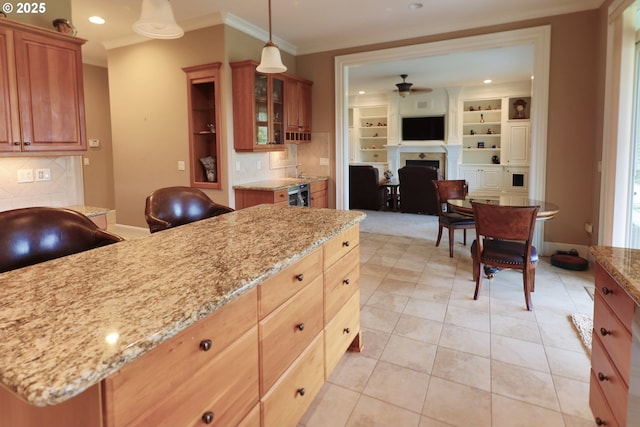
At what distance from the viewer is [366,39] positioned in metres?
5.34

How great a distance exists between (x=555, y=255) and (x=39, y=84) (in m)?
5.19

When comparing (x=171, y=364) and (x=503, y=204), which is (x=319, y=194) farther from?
(x=171, y=364)

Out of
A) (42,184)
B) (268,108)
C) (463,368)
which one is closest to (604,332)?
(463,368)

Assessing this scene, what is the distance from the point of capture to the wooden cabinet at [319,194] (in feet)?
17.9

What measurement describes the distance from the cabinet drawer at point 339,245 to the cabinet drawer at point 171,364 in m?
0.70

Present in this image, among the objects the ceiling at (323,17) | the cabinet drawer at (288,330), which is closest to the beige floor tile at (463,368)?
the cabinet drawer at (288,330)

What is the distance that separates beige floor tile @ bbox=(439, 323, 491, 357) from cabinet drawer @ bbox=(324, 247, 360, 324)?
83 cm

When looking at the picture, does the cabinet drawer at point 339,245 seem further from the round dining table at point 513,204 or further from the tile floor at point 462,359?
the round dining table at point 513,204

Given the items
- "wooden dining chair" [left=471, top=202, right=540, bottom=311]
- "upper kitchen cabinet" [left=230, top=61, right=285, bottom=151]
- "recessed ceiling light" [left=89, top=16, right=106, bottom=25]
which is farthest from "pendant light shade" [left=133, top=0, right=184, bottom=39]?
"recessed ceiling light" [left=89, top=16, right=106, bottom=25]

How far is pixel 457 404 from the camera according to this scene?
201 centimetres

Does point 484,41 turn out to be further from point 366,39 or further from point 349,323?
point 349,323

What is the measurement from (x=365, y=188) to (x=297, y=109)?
2757 mm

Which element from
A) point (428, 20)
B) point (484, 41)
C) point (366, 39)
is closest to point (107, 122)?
point (366, 39)

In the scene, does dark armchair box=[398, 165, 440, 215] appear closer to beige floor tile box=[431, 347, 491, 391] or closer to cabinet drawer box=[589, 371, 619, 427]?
beige floor tile box=[431, 347, 491, 391]
